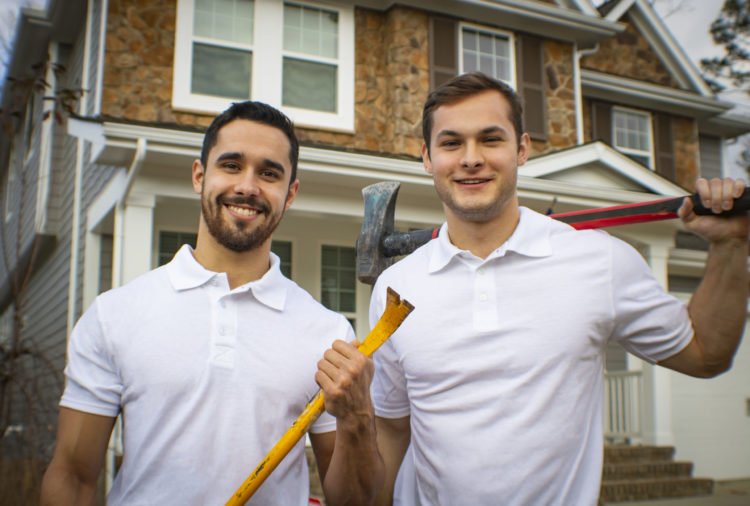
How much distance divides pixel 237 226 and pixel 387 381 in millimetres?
682

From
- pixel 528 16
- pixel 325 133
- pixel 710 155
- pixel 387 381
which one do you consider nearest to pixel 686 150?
pixel 710 155

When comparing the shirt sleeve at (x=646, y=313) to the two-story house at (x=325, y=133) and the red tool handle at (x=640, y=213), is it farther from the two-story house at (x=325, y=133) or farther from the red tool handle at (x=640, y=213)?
the two-story house at (x=325, y=133)

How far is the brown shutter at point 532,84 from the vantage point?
9516 millimetres

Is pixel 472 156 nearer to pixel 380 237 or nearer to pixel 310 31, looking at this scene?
pixel 380 237

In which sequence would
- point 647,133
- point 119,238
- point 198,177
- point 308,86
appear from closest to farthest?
point 198,177 → point 119,238 → point 308,86 → point 647,133

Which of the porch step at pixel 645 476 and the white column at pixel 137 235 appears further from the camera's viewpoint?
the porch step at pixel 645 476

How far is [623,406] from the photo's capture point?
9.59m

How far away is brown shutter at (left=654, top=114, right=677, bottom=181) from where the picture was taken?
11.6m

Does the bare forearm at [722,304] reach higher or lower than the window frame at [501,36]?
lower

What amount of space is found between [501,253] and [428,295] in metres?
0.25

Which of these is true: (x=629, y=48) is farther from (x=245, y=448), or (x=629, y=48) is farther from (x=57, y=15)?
(x=245, y=448)

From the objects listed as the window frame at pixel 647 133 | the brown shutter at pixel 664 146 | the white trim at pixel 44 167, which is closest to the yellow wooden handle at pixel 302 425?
the white trim at pixel 44 167

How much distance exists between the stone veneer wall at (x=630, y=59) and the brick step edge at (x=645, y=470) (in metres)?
6.65

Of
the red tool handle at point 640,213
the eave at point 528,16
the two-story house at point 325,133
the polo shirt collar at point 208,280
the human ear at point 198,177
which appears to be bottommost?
the polo shirt collar at point 208,280
